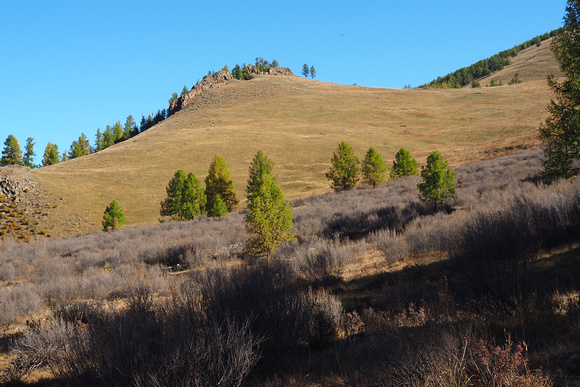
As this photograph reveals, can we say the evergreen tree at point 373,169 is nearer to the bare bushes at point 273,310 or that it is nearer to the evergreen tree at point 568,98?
the evergreen tree at point 568,98

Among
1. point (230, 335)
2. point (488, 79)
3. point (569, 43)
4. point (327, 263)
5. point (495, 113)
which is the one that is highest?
point (488, 79)

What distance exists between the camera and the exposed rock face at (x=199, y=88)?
426ft

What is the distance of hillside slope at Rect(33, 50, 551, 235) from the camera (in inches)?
2004

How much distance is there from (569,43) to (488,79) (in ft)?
554

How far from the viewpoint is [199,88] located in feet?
445

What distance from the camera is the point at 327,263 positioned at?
10602 mm

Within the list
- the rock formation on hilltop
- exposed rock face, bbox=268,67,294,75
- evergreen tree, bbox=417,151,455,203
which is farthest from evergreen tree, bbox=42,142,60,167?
evergreen tree, bbox=417,151,455,203

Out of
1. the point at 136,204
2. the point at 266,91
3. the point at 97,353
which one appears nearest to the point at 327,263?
the point at 97,353

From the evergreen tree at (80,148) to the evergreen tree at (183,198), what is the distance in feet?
281

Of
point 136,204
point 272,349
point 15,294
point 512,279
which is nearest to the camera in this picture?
point 272,349

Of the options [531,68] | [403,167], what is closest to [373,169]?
[403,167]

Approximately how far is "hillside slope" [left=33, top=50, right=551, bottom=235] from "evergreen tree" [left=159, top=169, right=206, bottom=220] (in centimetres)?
801

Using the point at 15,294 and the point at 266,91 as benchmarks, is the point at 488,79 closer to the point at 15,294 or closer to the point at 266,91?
the point at 266,91

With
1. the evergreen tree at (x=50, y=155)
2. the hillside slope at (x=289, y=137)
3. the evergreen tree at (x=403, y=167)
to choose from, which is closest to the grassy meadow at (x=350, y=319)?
the evergreen tree at (x=403, y=167)
